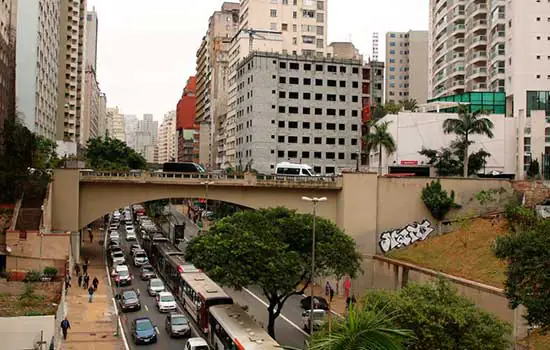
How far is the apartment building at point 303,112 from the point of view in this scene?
92812mm

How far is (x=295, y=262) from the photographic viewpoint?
32.1 meters

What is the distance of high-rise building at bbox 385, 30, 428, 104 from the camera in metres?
150

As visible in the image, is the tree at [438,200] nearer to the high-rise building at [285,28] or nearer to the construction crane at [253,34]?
the high-rise building at [285,28]

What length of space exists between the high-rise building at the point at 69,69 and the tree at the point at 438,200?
73.9m

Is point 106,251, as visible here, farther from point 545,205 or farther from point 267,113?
point 545,205

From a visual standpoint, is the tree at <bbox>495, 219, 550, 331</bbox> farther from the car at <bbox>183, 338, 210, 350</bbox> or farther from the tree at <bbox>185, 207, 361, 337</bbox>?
the car at <bbox>183, 338, 210, 350</bbox>

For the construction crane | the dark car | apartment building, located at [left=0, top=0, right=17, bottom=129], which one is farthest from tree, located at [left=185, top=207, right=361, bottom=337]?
the construction crane

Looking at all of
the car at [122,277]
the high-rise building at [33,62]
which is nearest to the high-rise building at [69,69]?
the high-rise building at [33,62]

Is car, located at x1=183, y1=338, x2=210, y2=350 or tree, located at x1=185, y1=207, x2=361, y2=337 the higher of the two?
tree, located at x1=185, y1=207, x2=361, y2=337

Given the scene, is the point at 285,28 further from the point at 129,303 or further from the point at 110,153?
the point at 129,303

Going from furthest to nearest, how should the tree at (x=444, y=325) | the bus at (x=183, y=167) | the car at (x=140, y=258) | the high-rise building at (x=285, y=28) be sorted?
the high-rise building at (x=285, y=28) → the bus at (x=183, y=167) → the car at (x=140, y=258) → the tree at (x=444, y=325)

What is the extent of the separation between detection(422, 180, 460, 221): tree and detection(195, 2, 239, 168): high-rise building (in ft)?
238

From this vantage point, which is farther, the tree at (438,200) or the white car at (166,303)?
the tree at (438,200)

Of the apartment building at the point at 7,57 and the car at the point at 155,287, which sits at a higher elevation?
the apartment building at the point at 7,57
